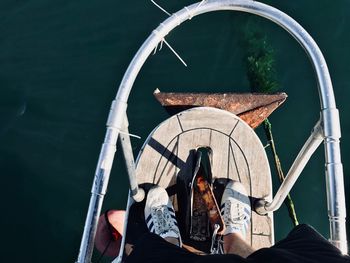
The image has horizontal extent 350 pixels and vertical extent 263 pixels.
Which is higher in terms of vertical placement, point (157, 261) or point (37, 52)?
point (37, 52)

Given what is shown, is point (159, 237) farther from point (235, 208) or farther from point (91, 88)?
point (91, 88)

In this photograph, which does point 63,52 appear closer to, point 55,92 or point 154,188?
point 55,92

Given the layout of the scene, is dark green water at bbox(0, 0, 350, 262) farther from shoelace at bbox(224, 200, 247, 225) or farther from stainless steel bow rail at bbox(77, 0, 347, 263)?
stainless steel bow rail at bbox(77, 0, 347, 263)

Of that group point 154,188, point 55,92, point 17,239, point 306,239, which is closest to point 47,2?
point 55,92

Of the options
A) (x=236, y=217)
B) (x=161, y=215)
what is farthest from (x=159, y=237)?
(x=236, y=217)

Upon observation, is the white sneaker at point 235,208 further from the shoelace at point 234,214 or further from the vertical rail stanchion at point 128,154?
the vertical rail stanchion at point 128,154
